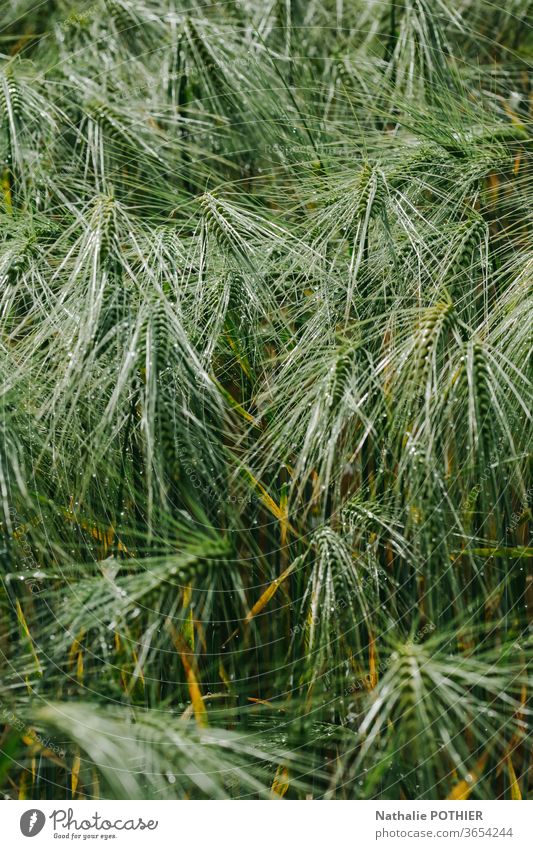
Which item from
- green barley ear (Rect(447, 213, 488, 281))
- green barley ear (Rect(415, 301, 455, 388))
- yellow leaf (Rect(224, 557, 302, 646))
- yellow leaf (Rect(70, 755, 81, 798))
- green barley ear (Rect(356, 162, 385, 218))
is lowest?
yellow leaf (Rect(70, 755, 81, 798))

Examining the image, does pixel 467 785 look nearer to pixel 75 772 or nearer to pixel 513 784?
pixel 513 784

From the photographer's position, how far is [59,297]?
65 centimetres

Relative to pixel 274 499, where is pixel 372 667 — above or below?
below

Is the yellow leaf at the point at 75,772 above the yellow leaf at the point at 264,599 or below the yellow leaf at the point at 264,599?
below

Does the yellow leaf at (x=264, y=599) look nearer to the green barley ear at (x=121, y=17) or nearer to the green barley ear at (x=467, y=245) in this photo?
the green barley ear at (x=467, y=245)

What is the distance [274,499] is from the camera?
2.09ft

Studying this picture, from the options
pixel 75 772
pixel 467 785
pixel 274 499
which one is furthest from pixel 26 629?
pixel 467 785

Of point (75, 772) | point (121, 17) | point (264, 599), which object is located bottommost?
point (75, 772)

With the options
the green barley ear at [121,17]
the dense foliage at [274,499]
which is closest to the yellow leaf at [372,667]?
the dense foliage at [274,499]

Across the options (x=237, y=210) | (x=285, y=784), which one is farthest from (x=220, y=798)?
(x=237, y=210)

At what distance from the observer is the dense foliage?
22.8 inches

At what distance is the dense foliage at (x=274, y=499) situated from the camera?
58cm

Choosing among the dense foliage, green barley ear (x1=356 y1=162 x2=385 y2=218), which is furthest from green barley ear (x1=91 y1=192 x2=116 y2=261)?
green barley ear (x1=356 y1=162 x2=385 y2=218)

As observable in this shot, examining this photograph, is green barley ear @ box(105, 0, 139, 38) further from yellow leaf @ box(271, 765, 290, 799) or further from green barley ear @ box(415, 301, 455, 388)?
yellow leaf @ box(271, 765, 290, 799)
